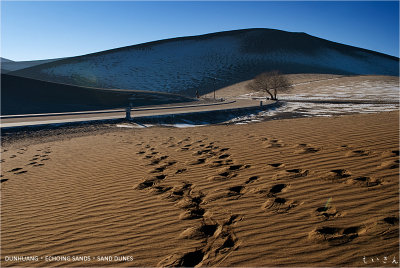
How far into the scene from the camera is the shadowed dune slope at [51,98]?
77.0 ft

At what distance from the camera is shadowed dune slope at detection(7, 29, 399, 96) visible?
242 feet

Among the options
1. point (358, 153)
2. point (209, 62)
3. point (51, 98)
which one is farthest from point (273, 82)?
point (209, 62)

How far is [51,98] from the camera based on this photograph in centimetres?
2672

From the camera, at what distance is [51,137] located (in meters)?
11.7

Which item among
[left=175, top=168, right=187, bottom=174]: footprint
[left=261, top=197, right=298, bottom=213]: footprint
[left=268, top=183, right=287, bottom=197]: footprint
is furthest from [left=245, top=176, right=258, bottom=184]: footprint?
[left=175, top=168, right=187, bottom=174]: footprint

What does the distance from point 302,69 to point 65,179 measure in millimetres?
84488

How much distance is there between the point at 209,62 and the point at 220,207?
89805 mm

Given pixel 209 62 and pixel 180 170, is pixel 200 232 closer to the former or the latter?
pixel 180 170

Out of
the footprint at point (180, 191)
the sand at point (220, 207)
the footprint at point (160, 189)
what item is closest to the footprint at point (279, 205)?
the sand at point (220, 207)

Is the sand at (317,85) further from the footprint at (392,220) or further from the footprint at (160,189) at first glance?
the footprint at (160,189)

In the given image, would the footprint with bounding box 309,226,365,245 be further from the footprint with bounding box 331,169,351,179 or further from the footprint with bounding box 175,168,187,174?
the footprint with bounding box 175,168,187,174

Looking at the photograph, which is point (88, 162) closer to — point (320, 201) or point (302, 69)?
point (320, 201)

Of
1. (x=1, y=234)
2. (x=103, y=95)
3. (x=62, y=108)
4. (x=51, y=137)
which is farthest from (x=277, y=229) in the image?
(x=103, y=95)

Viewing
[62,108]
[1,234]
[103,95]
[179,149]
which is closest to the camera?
[1,234]
